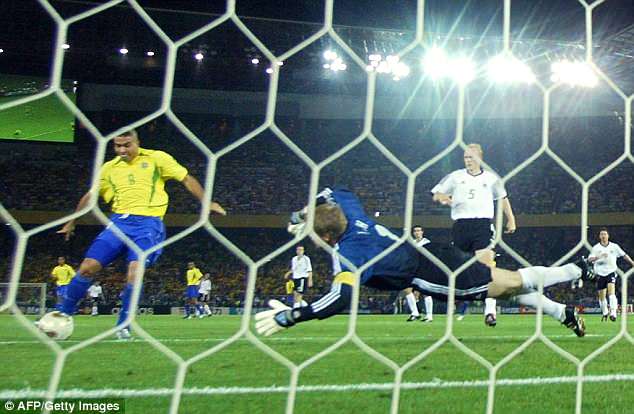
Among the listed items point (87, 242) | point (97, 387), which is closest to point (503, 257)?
point (87, 242)


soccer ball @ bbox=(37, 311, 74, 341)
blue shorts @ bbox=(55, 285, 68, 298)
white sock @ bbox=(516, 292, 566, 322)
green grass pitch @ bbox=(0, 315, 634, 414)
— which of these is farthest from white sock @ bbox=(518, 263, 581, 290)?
blue shorts @ bbox=(55, 285, 68, 298)

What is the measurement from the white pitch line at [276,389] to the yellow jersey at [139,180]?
175 cm

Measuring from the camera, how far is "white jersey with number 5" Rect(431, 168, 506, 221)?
4.43 metres

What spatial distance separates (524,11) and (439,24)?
35 centimetres

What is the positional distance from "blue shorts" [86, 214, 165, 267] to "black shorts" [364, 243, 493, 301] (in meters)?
1.60

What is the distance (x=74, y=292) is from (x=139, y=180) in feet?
2.51

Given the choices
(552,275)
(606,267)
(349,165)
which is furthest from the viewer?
(349,165)

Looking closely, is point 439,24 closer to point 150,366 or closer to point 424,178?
point 150,366

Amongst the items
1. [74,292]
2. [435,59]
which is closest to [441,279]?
[435,59]

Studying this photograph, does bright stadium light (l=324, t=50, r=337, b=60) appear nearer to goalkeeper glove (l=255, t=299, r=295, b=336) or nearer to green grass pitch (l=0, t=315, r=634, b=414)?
green grass pitch (l=0, t=315, r=634, b=414)

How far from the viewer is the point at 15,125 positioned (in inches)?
621

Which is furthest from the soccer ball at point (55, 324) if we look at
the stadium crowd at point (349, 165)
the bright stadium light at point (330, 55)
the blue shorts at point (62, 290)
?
the bright stadium light at point (330, 55)

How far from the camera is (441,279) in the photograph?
2740mm

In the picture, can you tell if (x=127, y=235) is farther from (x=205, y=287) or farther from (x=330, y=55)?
(x=330, y=55)
